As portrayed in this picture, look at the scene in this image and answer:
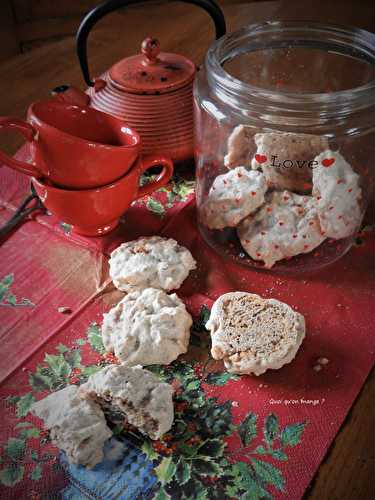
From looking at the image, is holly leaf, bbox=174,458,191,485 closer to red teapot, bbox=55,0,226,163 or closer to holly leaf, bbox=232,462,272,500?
holly leaf, bbox=232,462,272,500

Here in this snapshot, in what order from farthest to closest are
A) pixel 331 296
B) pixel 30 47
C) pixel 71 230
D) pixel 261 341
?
pixel 30 47
pixel 71 230
pixel 331 296
pixel 261 341

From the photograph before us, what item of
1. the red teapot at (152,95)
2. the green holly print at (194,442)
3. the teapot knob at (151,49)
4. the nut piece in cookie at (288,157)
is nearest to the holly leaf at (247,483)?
the green holly print at (194,442)

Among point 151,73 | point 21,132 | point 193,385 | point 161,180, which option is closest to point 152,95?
point 151,73

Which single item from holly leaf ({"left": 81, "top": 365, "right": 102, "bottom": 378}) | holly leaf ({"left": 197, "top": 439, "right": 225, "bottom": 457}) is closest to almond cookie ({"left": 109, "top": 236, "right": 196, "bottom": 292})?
holly leaf ({"left": 81, "top": 365, "right": 102, "bottom": 378})

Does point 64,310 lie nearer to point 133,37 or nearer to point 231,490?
point 231,490

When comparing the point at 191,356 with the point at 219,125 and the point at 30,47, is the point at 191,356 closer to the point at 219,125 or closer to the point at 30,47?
the point at 219,125

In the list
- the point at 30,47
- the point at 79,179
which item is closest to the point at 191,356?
the point at 79,179

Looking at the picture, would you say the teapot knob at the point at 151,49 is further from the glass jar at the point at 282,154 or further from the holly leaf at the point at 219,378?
the holly leaf at the point at 219,378

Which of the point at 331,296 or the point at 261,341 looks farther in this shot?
the point at 331,296
